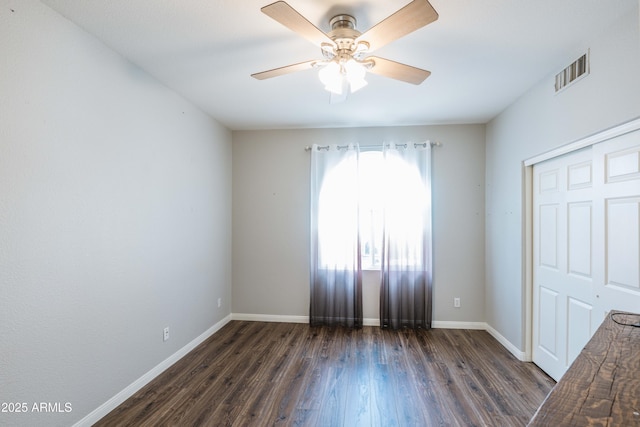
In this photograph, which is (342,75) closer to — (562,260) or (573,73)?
(573,73)

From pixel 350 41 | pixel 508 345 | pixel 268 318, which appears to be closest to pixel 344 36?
pixel 350 41

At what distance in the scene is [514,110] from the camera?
10.2 ft

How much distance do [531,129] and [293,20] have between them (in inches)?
96.3

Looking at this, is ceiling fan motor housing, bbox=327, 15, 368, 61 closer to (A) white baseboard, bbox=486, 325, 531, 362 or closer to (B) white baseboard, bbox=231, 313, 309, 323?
(A) white baseboard, bbox=486, 325, 531, 362

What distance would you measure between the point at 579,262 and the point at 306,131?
10.3ft

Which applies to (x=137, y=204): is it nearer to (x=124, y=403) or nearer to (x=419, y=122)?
(x=124, y=403)

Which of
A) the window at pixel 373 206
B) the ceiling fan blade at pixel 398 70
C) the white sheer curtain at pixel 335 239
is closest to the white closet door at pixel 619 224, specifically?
the ceiling fan blade at pixel 398 70

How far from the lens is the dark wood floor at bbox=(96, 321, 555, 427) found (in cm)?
210

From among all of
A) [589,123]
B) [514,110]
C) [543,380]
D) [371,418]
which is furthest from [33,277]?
[514,110]

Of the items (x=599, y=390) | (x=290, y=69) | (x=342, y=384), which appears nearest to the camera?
(x=599, y=390)

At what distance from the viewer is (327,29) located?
1.96 meters

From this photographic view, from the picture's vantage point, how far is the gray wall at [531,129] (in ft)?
5.95

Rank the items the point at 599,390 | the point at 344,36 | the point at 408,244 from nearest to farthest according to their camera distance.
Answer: the point at 599,390, the point at 344,36, the point at 408,244

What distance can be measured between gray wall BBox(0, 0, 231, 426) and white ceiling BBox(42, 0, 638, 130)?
0.27 meters
